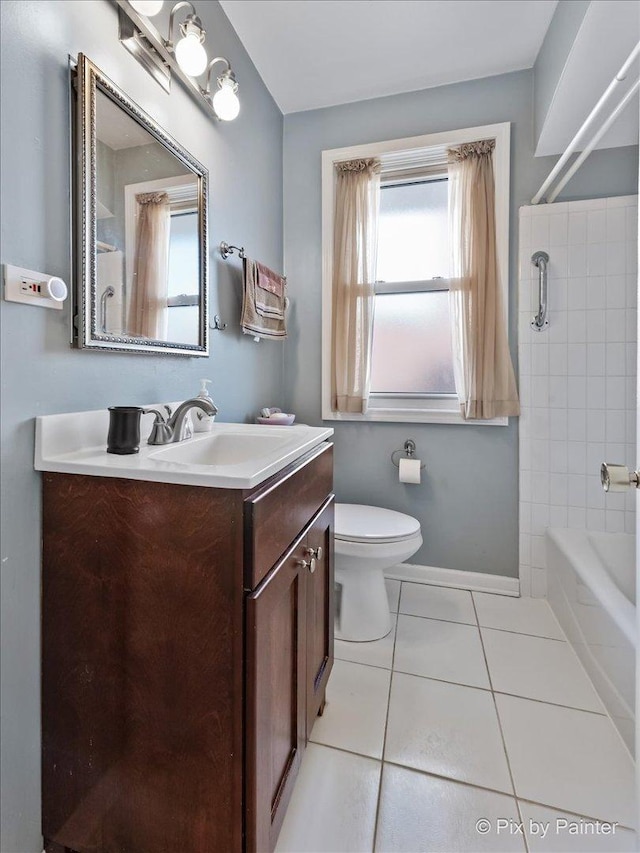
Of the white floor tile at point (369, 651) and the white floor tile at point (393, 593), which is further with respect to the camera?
the white floor tile at point (393, 593)

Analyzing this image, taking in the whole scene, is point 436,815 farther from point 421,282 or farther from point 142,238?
point 421,282

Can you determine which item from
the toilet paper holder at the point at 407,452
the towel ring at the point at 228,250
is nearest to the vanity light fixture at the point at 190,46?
the towel ring at the point at 228,250

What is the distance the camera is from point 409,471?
2.08m

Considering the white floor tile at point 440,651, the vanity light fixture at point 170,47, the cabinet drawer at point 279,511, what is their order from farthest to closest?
the white floor tile at point 440,651
the vanity light fixture at point 170,47
the cabinet drawer at point 279,511

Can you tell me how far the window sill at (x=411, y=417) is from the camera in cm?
209

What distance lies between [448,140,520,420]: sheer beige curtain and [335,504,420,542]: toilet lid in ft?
2.16

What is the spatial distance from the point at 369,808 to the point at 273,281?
6.31ft

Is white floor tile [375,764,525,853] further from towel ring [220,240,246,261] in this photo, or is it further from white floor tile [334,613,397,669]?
towel ring [220,240,246,261]

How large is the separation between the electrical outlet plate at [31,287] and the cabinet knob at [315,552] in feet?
2.61

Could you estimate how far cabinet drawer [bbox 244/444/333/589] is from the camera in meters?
0.72

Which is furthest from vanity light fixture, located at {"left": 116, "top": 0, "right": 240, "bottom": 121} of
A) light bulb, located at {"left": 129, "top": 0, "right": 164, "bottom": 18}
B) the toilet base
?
the toilet base

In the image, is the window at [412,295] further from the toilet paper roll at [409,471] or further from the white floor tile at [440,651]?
the white floor tile at [440,651]

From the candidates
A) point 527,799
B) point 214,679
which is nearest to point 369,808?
point 527,799

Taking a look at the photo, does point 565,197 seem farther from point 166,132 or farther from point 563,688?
point 563,688
